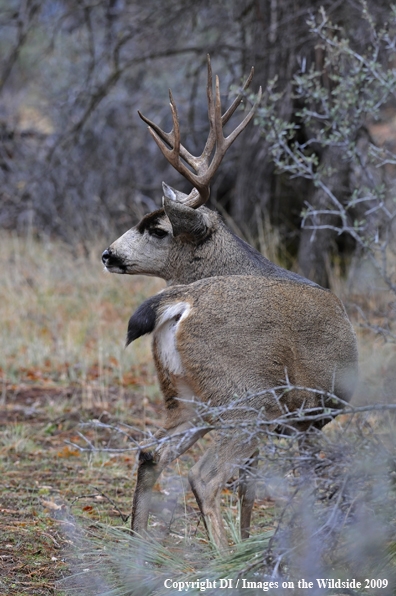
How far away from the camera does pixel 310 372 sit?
4102 millimetres

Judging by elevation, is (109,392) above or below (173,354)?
below

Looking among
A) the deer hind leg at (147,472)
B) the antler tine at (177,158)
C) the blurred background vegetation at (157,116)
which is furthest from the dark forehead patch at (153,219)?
the blurred background vegetation at (157,116)

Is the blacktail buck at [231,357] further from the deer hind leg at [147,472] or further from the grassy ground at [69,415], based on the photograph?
the grassy ground at [69,415]

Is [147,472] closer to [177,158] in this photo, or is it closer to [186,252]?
[186,252]

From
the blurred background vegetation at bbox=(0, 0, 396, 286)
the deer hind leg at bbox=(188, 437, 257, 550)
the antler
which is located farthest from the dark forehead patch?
the blurred background vegetation at bbox=(0, 0, 396, 286)

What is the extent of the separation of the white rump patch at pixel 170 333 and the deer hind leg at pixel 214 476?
471 mm

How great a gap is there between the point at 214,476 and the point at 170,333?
0.79 metres

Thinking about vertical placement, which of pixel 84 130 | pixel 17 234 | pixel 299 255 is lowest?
pixel 299 255

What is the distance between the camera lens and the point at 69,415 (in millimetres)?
6410

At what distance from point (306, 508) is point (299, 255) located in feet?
23.8

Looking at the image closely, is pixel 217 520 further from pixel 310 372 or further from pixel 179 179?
pixel 179 179

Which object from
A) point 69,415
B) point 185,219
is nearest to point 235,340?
point 185,219

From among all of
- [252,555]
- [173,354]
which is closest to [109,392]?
[173,354]

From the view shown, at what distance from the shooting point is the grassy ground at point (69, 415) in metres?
3.89
